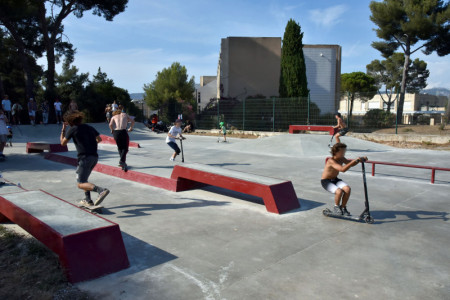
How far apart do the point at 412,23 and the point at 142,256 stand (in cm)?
2757

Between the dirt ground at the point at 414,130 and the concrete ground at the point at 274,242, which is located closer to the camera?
the concrete ground at the point at 274,242

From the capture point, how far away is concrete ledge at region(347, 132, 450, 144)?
16.1 metres

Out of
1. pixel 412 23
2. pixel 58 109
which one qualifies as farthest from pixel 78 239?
pixel 412 23

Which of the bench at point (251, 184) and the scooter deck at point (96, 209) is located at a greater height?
the bench at point (251, 184)

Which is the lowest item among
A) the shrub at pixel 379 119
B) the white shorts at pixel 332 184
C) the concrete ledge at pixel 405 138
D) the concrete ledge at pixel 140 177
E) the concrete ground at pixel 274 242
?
the concrete ground at pixel 274 242

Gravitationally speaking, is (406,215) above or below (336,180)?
below

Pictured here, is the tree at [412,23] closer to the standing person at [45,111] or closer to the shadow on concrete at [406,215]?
the shadow on concrete at [406,215]

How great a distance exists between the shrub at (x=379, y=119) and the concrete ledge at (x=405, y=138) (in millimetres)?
539

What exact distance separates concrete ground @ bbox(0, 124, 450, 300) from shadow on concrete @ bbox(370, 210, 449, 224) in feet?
0.05

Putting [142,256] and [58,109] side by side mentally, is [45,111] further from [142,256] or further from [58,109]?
[142,256]

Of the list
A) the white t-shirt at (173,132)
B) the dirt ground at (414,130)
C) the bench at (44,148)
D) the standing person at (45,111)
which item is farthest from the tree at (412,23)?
the standing person at (45,111)

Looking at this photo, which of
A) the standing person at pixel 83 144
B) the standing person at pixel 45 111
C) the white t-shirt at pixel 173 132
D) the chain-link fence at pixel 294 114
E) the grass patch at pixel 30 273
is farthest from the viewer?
the standing person at pixel 45 111

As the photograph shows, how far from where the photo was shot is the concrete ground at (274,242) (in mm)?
3352

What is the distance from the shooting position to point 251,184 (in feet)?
20.0
